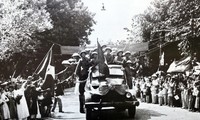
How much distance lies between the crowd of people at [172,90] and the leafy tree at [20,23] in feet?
13.3

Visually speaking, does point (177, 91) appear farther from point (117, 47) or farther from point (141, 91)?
point (117, 47)

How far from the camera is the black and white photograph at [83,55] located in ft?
24.2

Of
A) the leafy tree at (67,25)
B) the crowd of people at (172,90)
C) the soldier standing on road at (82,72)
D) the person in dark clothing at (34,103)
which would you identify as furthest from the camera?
the crowd of people at (172,90)

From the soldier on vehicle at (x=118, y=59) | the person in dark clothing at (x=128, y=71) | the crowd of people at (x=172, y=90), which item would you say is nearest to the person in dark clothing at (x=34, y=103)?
the soldier on vehicle at (x=118, y=59)

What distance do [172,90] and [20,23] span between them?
15.4 ft

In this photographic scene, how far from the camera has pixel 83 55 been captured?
8211mm

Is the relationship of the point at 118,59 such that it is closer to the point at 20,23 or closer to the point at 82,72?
the point at 82,72

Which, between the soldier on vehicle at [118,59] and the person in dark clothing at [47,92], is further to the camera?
the soldier on vehicle at [118,59]

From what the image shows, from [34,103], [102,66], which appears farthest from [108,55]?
[34,103]

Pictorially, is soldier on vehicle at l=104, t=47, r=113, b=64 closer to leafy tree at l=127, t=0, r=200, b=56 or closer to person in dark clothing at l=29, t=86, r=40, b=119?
leafy tree at l=127, t=0, r=200, b=56

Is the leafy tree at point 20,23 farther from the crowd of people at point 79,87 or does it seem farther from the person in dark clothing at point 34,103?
the person in dark clothing at point 34,103

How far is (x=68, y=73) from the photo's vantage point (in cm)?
1000

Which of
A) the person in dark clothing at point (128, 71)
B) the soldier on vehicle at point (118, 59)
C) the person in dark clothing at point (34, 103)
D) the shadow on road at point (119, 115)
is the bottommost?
the shadow on road at point (119, 115)

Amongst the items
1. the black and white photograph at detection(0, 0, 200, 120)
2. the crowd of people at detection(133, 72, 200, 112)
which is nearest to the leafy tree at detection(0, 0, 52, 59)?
the black and white photograph at detection(0, 0, 200, 120)
